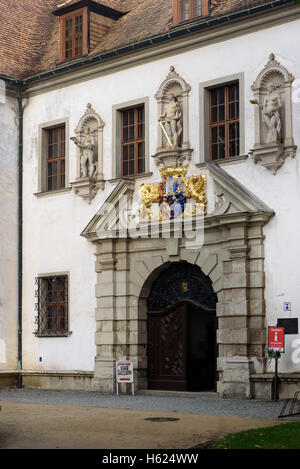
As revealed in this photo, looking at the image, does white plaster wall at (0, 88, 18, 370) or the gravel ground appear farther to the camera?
white plaster wall at (0, 88, 18, 370)

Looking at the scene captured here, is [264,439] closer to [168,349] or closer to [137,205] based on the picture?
[168,349]

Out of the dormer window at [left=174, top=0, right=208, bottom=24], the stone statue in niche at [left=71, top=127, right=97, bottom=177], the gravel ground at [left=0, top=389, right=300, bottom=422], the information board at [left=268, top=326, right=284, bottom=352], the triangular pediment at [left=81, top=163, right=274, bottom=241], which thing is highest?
the dormer window at [left=174, top=0, right=208, bottom=24]

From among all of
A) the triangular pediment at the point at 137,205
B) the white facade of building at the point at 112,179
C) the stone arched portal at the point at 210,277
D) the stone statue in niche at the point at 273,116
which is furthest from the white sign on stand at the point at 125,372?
the stone statue in niche at the point at 273,116

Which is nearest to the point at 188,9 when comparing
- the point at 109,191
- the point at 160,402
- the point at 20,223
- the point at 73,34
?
the point at 73,34

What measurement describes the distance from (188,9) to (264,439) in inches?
529

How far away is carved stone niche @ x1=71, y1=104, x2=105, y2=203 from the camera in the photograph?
24.3 m

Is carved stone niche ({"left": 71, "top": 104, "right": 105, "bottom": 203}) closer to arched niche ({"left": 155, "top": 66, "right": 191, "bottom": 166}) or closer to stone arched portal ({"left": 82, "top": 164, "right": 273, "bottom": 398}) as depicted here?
stone arched portal ({"left": 82, "top": 164, "right": 273, "bottom": 398})

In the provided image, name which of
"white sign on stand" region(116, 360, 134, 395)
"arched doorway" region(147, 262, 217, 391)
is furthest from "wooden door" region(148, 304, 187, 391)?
"white sign on stand" region(116, 360, 134, 395)

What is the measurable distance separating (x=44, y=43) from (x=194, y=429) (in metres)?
16.9

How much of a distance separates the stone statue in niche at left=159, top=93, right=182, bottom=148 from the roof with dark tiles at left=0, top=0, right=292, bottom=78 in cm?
214

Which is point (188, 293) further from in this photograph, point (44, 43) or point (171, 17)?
point (44, 43)

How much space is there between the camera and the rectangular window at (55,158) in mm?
25719

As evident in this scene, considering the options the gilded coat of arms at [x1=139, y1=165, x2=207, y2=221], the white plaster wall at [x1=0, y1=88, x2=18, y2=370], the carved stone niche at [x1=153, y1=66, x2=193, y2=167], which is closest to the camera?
the gilded coat of arms at [x1=139, y1=165, x2=207, y2=221]

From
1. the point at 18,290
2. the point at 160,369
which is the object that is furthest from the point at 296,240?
the point at 18,290
